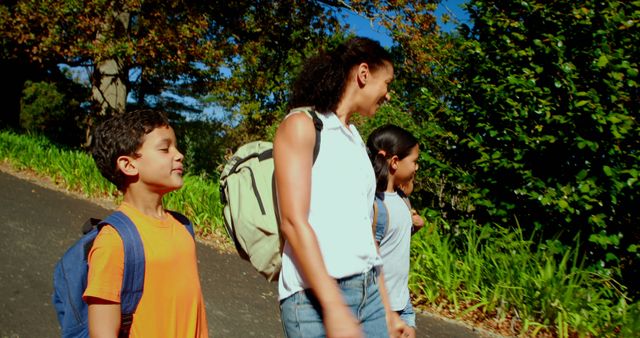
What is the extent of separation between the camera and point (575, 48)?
4500mm

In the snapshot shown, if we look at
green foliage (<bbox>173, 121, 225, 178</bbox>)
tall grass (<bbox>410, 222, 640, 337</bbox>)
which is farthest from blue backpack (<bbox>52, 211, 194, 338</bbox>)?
green foliage (<bbox>173, 121, 225, 178</bbox>)

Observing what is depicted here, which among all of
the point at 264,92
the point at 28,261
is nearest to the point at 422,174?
the point at 28,261

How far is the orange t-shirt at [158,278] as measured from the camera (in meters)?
1.49

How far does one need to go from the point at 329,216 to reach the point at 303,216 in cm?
11

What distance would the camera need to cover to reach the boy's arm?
4.86 feet

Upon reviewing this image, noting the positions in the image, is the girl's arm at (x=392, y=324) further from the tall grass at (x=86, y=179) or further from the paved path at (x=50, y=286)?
the tall grass at (x=86, y=179)

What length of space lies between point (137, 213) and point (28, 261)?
164 inches

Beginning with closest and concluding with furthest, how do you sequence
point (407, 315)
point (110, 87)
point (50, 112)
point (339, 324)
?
1. point (339, 324)
2. point (407, 315)
3. point (110, 87)
4. point (50, 112)

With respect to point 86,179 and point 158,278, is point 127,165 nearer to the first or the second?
point 158,278

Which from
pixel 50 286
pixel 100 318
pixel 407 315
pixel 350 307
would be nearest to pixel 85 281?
pixel 100 318

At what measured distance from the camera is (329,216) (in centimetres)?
151

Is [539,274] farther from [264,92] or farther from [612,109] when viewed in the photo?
[264,92]

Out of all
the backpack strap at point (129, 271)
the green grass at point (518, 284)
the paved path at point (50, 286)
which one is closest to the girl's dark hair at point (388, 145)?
the backpack strap at point (129, 271)

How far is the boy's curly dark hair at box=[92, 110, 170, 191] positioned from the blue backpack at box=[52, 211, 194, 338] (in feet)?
0.96
